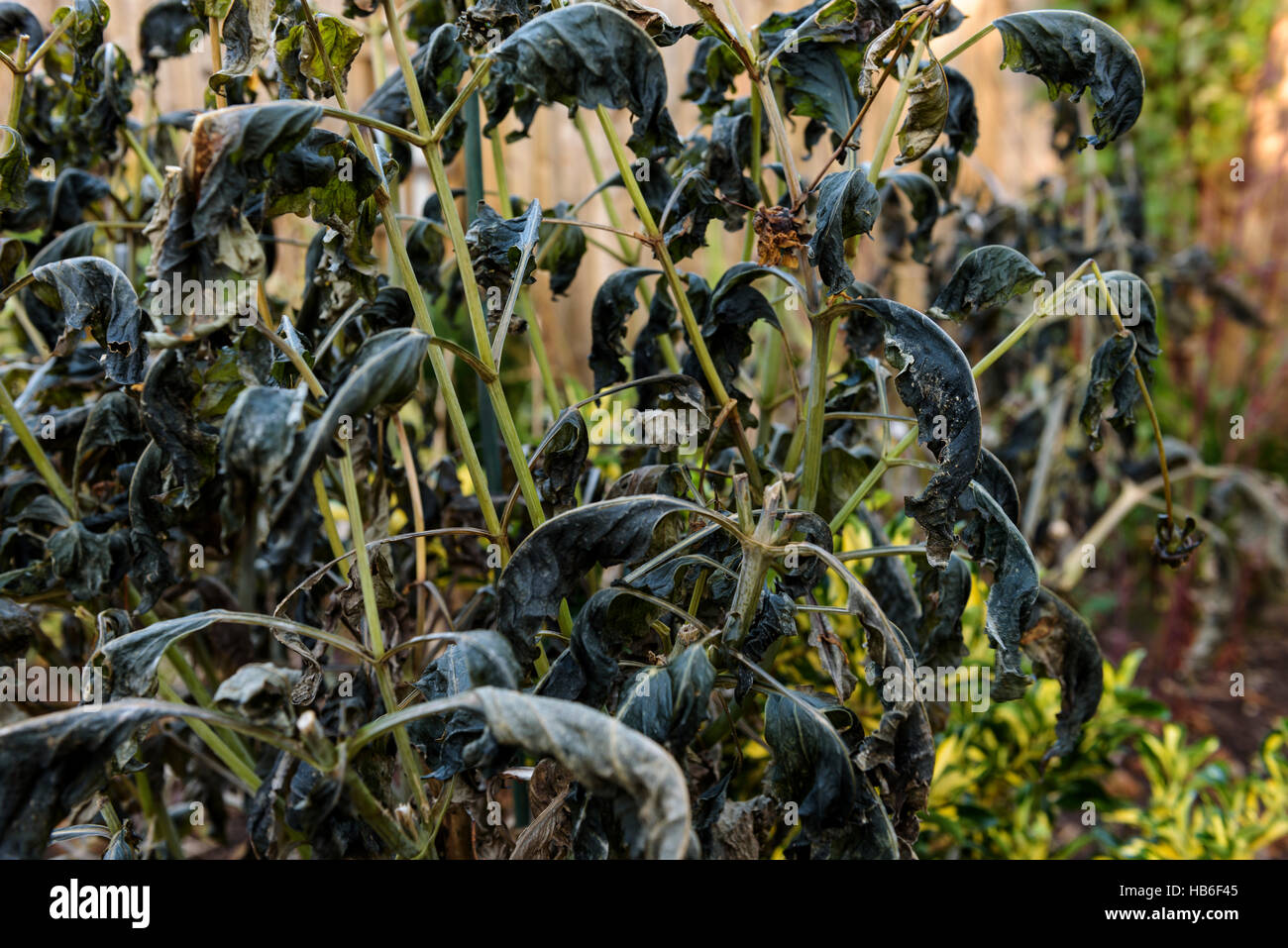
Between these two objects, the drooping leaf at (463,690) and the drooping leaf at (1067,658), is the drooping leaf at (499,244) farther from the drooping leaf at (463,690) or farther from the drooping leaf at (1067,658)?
the drooping leaf at (1067,658)

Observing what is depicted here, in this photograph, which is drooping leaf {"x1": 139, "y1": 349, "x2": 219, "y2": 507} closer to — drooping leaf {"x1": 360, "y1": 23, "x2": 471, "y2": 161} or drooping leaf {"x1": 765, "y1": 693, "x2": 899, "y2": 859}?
drooping leaf {"x1": 360, "y1": 23, "x2": 471, "y2": 161}

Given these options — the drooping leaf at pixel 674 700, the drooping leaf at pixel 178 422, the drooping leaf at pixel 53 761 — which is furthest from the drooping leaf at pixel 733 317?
the drooping leaf at pixel 53 761

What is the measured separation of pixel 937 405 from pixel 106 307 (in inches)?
30.6

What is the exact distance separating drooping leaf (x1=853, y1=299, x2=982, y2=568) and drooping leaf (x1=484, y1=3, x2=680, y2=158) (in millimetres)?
268

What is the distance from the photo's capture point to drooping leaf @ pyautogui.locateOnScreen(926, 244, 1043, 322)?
0.90 m

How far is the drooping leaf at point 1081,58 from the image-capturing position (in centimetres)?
87

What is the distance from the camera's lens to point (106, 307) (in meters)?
0.89

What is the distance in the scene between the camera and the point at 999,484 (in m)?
0.95

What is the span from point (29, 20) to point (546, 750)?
1.06 meters

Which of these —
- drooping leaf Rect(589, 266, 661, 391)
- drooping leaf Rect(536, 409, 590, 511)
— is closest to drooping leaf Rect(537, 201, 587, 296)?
drooping leaf Rect(589, 266, 661, 391)

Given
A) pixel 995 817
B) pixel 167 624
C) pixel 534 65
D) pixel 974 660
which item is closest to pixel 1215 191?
pixel 974 660

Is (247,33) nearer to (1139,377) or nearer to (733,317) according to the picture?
(733,317)

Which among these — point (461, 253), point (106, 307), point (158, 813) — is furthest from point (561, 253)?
point (158, 813)
